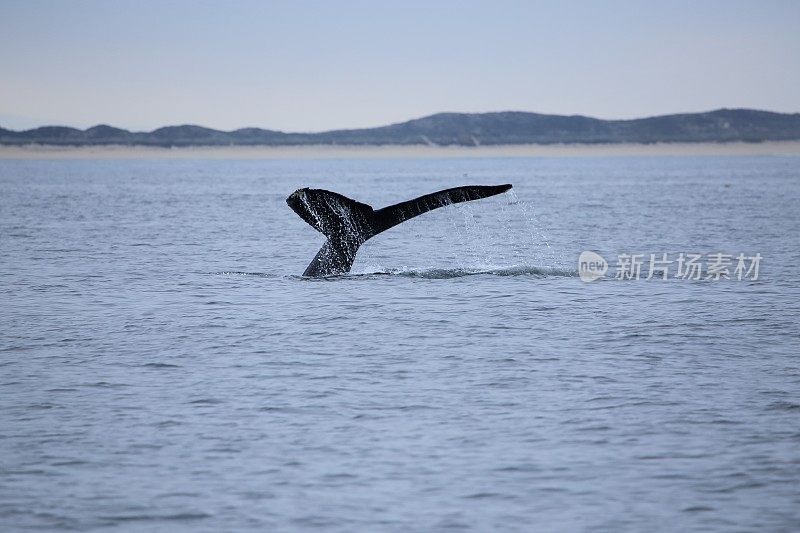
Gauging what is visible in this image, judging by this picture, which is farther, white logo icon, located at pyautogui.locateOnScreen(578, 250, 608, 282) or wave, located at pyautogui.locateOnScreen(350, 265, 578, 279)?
white logo icon, located at pyautogui.locateOnScreen(578, 250, 608, 282)

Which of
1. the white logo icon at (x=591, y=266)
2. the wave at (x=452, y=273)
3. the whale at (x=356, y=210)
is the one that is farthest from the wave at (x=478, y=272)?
the whale at (x=356, y=210)

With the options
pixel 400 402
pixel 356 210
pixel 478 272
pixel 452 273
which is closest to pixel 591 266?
pixel 478 272

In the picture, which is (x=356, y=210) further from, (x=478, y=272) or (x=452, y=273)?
(x=478, y=272)

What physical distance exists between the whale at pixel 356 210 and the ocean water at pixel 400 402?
3.91ft

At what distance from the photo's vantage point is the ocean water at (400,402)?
8.62 metres

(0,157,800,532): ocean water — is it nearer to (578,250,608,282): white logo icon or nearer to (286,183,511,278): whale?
(578,250,608,282): white logo icon

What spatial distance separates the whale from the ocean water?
119 centimetres

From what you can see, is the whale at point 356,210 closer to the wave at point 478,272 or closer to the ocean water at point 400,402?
the ocean water at point 400,402

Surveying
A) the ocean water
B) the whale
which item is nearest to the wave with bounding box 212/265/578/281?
the ocean water

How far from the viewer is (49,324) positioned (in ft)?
56.0

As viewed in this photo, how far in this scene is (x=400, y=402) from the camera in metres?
11.7

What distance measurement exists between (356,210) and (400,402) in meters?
7.00

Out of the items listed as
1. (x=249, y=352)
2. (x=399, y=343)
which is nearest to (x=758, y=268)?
(x=399, y=343)

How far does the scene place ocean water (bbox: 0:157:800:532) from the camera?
862 cm
